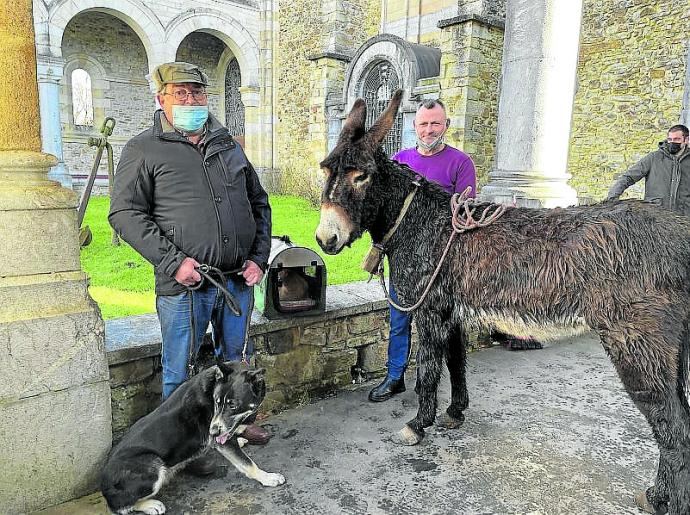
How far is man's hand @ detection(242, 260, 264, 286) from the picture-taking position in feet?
9.45

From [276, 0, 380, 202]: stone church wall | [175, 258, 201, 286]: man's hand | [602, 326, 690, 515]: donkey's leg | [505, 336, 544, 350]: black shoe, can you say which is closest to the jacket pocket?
[175, 258, 201, 286]: man's hand

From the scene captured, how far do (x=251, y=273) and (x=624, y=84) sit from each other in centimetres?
1305

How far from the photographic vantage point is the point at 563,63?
4.84 m

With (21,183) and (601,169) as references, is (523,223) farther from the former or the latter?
(601,169)

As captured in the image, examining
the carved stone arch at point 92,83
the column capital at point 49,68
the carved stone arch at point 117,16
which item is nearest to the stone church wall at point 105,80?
the carved stone arch at point 92,83

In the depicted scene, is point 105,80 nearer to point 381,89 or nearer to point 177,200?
point 381,89

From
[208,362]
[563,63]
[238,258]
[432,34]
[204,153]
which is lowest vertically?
[208,362]

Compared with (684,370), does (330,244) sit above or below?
above

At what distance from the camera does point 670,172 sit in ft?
19.7

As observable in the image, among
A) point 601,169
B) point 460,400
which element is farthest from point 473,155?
point 460,400

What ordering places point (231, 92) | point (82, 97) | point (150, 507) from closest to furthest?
point (150, 507) < point (82, 97) < point (231, 92)

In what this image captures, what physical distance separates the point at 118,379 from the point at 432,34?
637 inches

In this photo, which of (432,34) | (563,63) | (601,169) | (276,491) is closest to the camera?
(276,491)

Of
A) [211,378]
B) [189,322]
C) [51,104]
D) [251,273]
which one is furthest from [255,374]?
[51,104]
